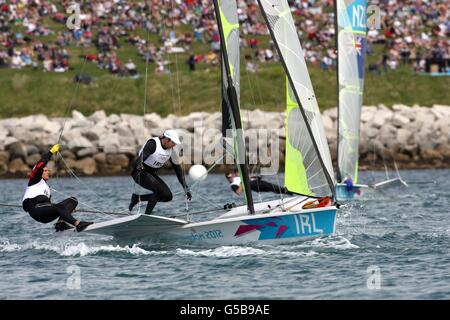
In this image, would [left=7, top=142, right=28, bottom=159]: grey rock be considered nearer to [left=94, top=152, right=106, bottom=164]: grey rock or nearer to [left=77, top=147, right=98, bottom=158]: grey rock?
[left=77, top=147, right=98, bottom=158]: grey rock

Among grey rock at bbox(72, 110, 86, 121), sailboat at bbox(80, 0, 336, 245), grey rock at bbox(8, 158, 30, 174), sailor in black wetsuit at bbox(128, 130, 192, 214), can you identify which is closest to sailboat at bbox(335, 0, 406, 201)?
sailboat at bbox(80, 0, 336, 245)

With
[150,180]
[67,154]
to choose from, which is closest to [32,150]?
[67,154]

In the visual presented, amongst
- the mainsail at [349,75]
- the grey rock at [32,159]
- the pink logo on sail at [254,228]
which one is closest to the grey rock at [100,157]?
the grey rock at [32,159]

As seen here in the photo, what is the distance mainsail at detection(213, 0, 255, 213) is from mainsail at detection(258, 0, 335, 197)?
667 mm

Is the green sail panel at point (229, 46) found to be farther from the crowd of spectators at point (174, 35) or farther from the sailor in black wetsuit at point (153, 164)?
the crowd of spectators at point (174, 35)

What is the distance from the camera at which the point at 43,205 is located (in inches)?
708

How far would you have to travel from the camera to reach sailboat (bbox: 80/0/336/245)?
17719 millimetres

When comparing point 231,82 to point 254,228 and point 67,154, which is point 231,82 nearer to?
point 254,228

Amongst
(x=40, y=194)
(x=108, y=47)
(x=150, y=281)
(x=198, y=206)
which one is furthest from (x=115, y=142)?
(x=150, y=281)

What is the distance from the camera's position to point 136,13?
49.7 meters

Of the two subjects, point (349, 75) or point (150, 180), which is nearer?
point (150, 180)

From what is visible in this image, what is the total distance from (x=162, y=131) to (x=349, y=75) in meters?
13.9

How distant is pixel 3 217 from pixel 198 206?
5.58 meters
